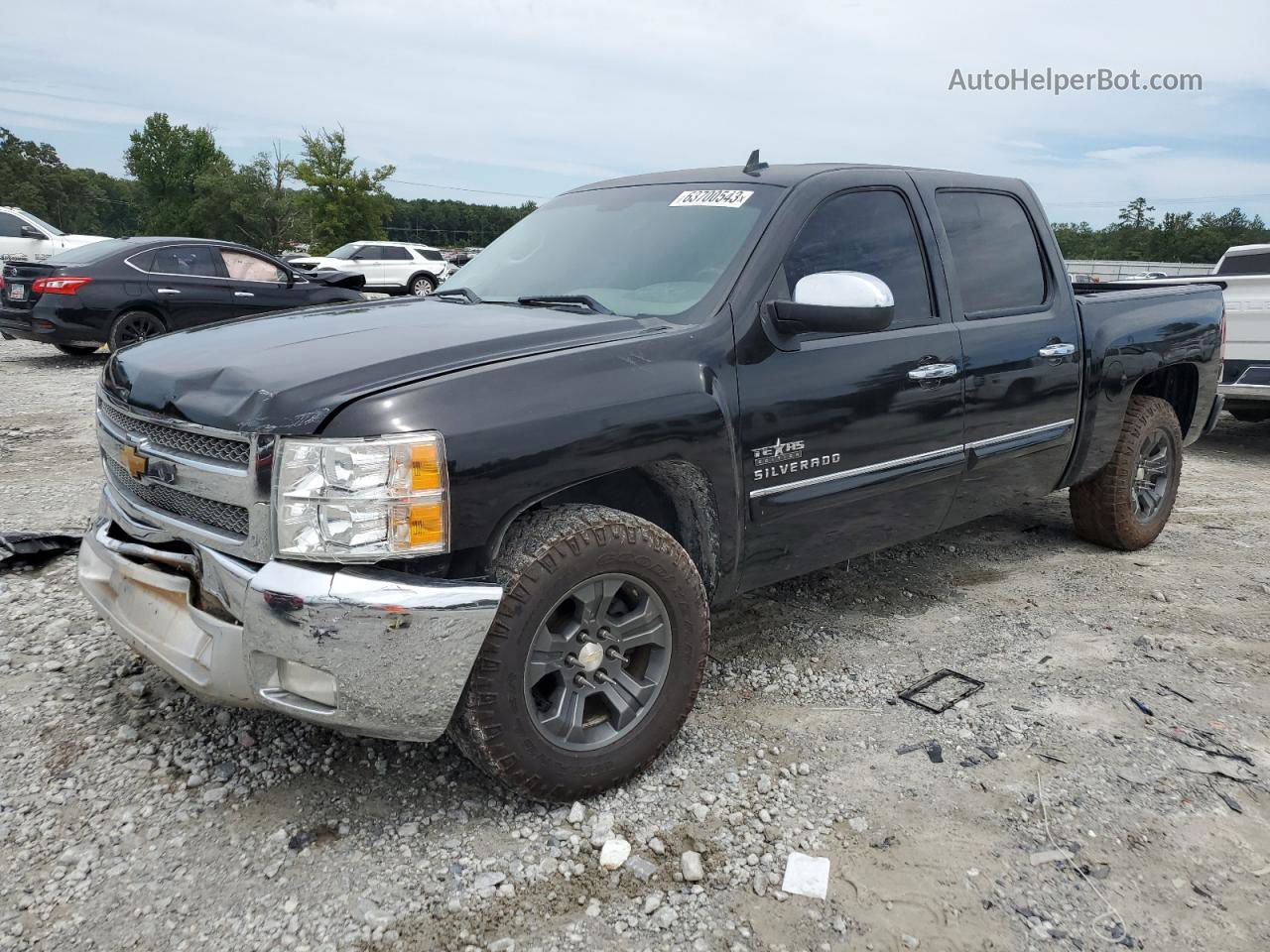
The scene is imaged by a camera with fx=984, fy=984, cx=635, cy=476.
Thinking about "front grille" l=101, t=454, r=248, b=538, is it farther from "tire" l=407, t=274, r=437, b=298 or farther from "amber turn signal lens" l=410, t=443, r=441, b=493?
"tire" l=407, t=274, r=437, b=298

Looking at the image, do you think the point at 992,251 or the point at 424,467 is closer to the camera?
the point at 424,467

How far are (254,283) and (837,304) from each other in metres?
10.0

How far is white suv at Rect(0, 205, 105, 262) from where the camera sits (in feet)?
51.9

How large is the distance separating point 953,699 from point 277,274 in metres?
10.5

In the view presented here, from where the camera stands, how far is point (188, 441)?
8.45 ft

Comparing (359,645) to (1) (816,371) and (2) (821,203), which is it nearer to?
(1) (816,371)

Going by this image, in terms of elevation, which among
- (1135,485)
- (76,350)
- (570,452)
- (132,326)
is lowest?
(76,350)

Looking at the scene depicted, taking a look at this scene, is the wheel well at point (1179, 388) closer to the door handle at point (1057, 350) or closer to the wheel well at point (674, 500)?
the door handle at point (1057, 350)

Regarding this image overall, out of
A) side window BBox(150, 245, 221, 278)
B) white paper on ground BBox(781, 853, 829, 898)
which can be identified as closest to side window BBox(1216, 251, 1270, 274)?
white paper on ground BBox(781, 853, 829, 898)

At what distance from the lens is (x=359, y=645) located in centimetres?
229

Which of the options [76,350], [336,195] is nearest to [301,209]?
[336,195]

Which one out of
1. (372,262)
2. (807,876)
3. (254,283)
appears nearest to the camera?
(807,876)

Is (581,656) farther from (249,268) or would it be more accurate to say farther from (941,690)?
(249,268)

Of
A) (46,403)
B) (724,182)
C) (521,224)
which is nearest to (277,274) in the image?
(46,403)
